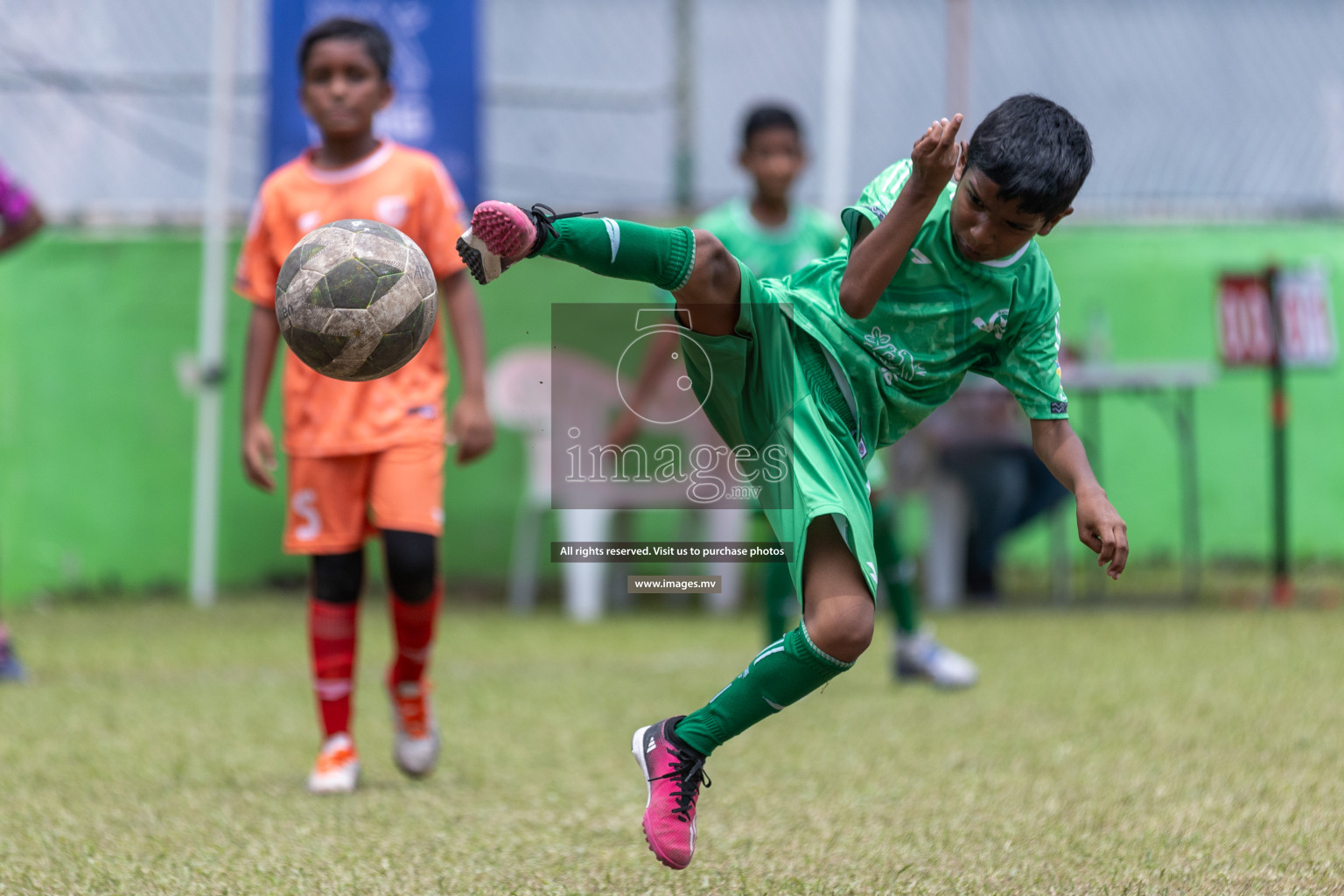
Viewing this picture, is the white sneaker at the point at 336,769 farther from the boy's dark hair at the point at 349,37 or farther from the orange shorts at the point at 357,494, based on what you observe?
the boy's dark hair at the point at 349,37

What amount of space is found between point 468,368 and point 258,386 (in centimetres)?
55

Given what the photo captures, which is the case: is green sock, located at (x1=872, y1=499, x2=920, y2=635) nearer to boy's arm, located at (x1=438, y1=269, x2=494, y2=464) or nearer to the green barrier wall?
boy's arm, located at (x1=438, y1=269, x2=494, y2=464)

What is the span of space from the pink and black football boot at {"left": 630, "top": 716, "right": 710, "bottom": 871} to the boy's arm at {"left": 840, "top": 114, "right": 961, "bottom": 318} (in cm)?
83

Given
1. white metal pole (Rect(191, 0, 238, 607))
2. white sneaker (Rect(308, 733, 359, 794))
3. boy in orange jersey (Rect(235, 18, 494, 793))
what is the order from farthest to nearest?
1. white metal pole (Rect(191, 0, 238, 607))
2. boy in orange jersey (Rect(235, 18, 494, 793))
3. white sneaker (Rect(308, 733, 359, 794))

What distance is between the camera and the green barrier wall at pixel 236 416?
7.75 meters

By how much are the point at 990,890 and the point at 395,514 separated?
175 centimetres

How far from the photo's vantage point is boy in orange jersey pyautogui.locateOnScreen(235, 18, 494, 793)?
380 centimetres

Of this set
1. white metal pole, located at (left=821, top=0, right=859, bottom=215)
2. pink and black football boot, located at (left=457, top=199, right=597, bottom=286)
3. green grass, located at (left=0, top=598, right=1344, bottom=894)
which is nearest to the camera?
pink and black football boot, located at (left=457, top=199, right=597, bottom=286)

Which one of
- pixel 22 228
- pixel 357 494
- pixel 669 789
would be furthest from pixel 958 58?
pixel 669 789

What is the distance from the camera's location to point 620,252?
2.65 m

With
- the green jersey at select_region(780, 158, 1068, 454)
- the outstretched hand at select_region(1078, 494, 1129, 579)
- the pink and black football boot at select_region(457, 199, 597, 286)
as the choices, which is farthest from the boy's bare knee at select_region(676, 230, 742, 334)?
the outstretched hand at select_region(1078, 494, 1129, 579)

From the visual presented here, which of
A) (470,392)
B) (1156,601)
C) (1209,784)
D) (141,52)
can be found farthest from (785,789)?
(141,52)

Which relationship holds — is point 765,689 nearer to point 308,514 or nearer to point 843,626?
point 843,626

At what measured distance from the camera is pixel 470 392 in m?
3.97
